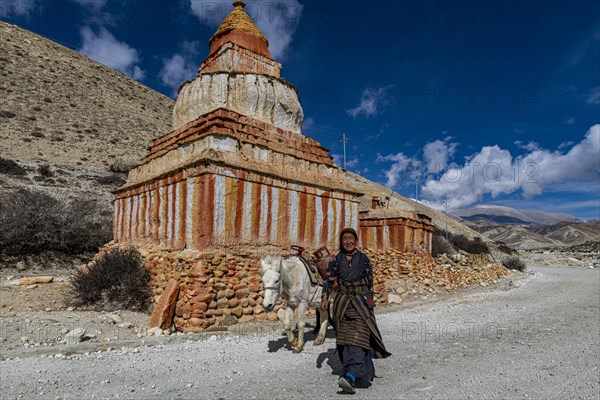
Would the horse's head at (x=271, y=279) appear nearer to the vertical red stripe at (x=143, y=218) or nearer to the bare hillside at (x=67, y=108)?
the vertical red stripe at (x=143, y=218)

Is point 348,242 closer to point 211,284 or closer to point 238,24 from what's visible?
point 211,284

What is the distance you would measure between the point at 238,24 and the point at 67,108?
3692cm

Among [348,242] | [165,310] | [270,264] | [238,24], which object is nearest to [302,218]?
[165,310]

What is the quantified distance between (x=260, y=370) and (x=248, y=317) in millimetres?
3502

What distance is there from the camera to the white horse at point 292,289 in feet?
19.5

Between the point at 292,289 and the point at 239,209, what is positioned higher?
the point at 239,209

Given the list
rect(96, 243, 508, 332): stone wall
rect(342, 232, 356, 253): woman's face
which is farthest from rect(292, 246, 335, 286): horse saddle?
rect(96, 243, 508, 332): stone wall

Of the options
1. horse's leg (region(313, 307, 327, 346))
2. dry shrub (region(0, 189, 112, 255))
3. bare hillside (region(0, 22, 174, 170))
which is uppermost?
bare hillside (region(0, 22, 174, 170))

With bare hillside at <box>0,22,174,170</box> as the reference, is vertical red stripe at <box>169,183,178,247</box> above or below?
below

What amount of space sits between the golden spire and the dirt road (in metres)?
10.9

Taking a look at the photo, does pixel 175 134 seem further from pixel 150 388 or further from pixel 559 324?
pixel 559 324

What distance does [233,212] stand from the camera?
353 inches

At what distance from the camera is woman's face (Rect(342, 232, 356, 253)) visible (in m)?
5.36

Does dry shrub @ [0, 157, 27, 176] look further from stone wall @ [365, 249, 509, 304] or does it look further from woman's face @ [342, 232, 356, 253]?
woman's face @ [342, 232, 356, 253]
